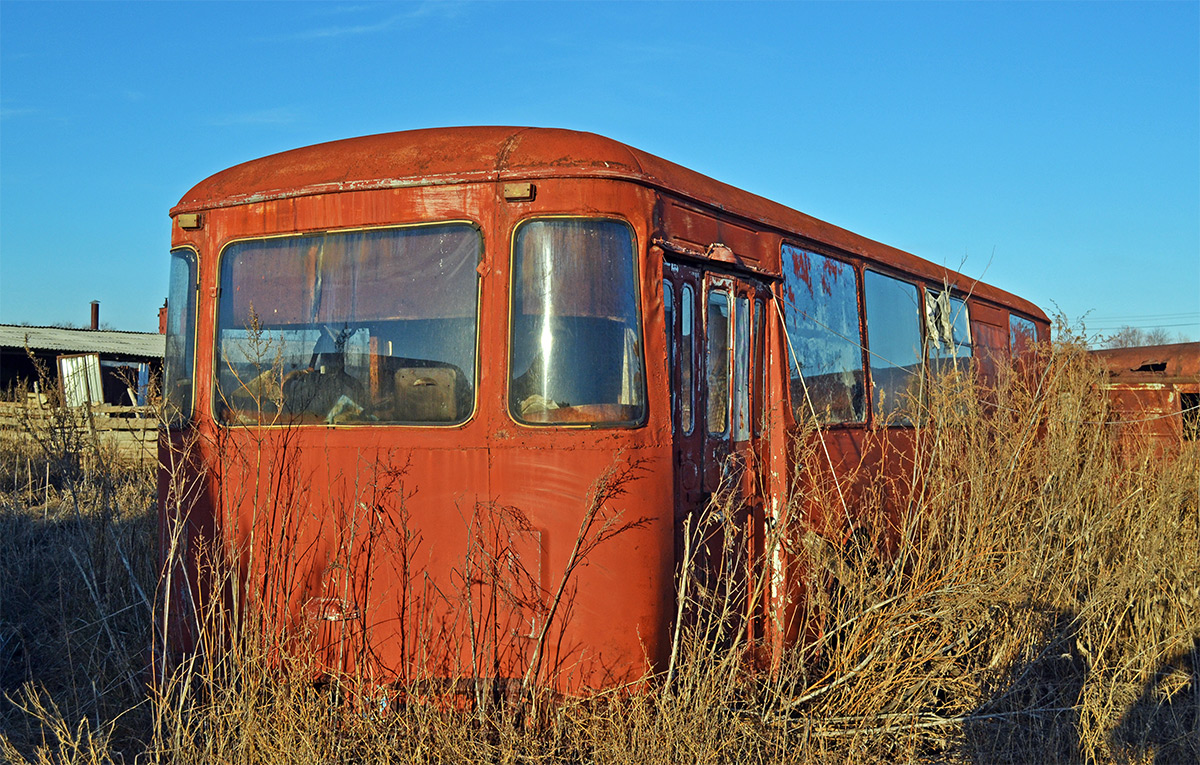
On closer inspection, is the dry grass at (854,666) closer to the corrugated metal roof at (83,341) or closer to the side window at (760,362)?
the side window at (760,362)

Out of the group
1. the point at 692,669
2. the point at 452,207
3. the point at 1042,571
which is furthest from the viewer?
the point at 1042,571

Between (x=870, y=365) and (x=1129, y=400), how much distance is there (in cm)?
516

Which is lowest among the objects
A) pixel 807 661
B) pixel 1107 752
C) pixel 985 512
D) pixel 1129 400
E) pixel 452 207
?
pixel 1107 752

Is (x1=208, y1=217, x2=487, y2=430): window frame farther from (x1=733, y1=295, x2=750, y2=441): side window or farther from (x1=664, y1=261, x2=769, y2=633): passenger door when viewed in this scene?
(x1=733, y1=295, x2=750, y2=441): side window

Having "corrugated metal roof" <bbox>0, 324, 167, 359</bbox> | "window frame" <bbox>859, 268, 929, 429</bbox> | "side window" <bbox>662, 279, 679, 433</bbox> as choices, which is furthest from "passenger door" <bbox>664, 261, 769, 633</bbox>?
"corrugated metal roof" <bbox>0, 324, 167, 359</bbox>

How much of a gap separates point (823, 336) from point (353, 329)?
299cm

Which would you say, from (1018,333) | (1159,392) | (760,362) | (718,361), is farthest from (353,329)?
(1159,392)

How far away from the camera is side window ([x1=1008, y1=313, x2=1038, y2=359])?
10516 mm

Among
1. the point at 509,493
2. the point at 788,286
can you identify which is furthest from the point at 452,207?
the point at 788,286

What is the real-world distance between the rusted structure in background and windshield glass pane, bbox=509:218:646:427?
6.65m

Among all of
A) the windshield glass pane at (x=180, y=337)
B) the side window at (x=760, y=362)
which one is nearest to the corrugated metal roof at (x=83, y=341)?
the windshield glass pane at (x=180, y=337)

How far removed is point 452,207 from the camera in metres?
4.57

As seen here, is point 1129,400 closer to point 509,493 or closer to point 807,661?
point 807,661

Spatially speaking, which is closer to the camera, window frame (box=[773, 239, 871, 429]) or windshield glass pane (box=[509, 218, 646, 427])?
windshield glass pane (box=[509, 218, 646, 427])
